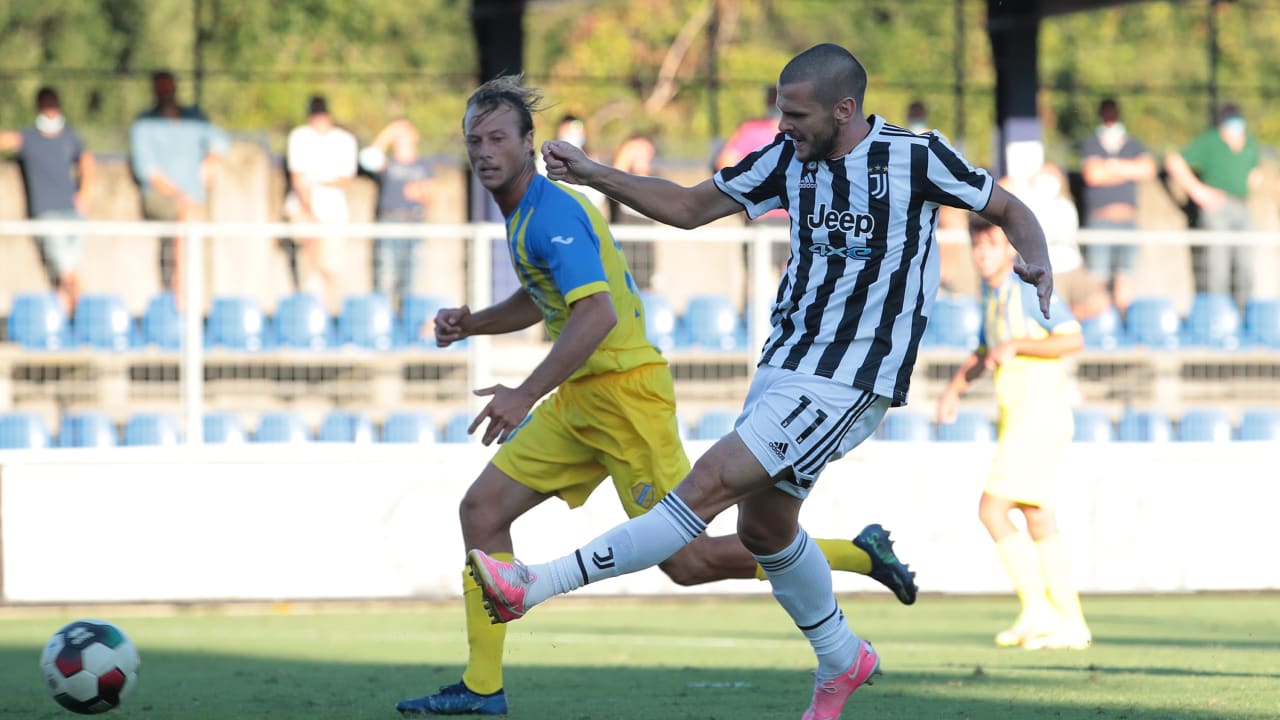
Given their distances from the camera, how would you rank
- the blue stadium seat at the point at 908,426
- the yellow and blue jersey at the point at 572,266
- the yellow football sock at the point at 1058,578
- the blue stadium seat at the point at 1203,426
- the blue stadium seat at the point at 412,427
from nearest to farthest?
the yellow and blue jersey at the point at 572,266
the yellow football sock at the point at 1058,578
the blue stadium seat at the point at 412,427
the blue stadium seat at the point at 908,426
the blue stadium seat at the point at 1203,426

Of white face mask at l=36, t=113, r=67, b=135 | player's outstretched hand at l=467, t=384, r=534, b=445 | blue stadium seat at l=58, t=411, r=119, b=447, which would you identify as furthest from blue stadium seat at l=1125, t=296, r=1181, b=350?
player's outstretched hand at l=467, t=384, r=534, b=445

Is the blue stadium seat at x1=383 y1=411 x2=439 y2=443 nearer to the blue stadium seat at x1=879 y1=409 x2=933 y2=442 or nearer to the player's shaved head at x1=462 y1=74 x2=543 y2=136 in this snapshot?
the blue stadium seat at x1=879 y1=409 x2=933 y2=442

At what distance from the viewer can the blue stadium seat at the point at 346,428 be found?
12.5m

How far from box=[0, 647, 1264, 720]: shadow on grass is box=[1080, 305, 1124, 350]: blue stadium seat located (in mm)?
5894

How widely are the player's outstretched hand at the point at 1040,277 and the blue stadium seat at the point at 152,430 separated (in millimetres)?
8025

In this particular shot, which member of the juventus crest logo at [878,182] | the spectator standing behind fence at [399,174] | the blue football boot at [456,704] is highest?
the spectator standing behind fence at [399,174]

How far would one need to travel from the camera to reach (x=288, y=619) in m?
12.2

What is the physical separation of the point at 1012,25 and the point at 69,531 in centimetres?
908

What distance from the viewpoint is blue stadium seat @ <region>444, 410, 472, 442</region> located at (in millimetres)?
12672

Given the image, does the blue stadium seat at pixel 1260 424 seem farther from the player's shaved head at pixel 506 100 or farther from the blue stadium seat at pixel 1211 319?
the player's shaved head at pixel 506 100

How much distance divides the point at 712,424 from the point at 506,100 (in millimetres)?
6532

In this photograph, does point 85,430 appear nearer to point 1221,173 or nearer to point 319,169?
point 319,169

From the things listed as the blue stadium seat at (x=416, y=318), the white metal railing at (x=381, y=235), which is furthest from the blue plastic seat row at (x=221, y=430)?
the blue stadium seat at (x=416, y=318)

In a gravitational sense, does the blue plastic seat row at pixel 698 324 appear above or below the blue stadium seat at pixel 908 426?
above
